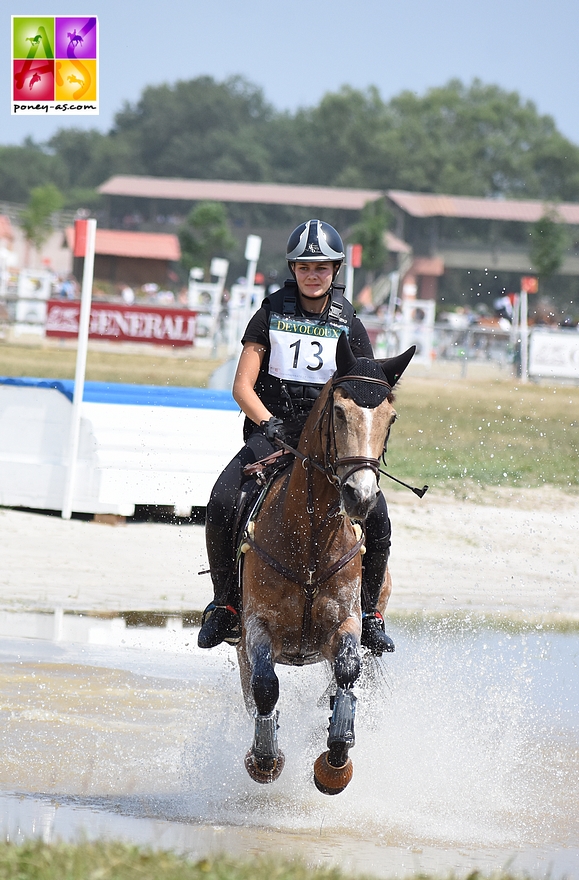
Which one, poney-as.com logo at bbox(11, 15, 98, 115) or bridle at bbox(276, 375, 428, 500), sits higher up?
poney-as.com logo at bbox(11, 15, 98, 115)

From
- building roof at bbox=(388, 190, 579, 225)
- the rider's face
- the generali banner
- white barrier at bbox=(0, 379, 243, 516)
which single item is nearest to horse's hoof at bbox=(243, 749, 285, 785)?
the rider's face

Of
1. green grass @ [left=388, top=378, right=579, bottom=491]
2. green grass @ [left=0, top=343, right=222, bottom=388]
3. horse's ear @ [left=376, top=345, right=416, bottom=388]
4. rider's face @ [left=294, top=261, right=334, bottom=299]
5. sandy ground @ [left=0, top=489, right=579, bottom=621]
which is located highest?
rider's face @ [left=294, top=261, right=334, bottom=299]

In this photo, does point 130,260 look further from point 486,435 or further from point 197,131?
point 197,131

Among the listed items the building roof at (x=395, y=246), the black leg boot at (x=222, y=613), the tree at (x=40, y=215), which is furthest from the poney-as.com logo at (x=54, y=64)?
the building roof at (x=395, y=246)

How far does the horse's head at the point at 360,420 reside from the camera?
183 inches

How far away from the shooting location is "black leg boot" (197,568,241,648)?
241 inches

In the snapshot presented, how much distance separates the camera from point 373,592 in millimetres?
6137

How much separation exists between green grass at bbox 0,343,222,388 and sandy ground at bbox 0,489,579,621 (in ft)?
33.4

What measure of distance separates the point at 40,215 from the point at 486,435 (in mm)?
67112

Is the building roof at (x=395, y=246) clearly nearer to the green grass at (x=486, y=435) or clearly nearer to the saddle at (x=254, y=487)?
the green grass at (x=486, y=435)

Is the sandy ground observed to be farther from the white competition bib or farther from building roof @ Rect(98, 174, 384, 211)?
building roof @ Rect(98, 174, 384, 211)

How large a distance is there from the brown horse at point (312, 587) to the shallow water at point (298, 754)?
1.40ft

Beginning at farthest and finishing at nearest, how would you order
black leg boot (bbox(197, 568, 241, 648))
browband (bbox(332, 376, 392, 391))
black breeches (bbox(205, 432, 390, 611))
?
black leg boot (bbox(197, 568, 241, 648)) < black breeches (bbox(205, 432, 390, 611)) < browband (bbox(332, 376, 392, 391))

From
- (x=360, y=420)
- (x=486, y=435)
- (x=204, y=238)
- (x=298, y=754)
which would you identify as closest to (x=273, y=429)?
(x=360, y=420)
